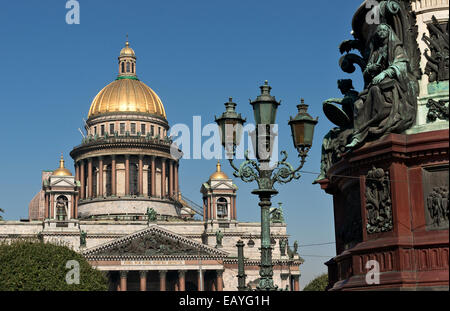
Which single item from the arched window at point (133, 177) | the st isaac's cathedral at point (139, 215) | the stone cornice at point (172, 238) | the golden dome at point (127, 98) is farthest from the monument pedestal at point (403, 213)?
the golden dome at point (127, 98)

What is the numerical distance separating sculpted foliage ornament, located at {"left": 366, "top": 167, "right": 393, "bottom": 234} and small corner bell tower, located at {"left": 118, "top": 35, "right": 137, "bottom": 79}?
104811mm

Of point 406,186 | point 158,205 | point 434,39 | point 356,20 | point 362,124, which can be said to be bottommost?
point 406,186

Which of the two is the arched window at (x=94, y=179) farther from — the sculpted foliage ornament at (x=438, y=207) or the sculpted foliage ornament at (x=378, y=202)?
the sculpted foliage ornament at (x=438, y=207)

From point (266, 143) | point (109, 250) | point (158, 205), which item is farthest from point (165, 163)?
point (266, 143)

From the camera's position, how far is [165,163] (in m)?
109

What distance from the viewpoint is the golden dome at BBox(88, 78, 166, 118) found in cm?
11075

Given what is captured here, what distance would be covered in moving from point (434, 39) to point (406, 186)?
2.79 m

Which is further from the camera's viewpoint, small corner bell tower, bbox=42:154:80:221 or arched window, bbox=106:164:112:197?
arched window, bbox=106:164:112:197

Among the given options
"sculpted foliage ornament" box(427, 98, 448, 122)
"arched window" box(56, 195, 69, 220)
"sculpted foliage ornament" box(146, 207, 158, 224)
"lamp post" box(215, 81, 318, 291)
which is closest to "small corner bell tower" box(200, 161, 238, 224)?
"sculpted foliage ornament" box(146, 207, 158, 224)

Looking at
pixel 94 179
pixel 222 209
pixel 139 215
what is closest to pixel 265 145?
pixel 222 209

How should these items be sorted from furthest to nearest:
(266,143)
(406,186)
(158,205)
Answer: (158,205) < (266,143) < (406,186)

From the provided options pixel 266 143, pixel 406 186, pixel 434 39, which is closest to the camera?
pixel 406 186

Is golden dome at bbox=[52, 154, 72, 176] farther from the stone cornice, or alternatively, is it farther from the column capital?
the column capital
